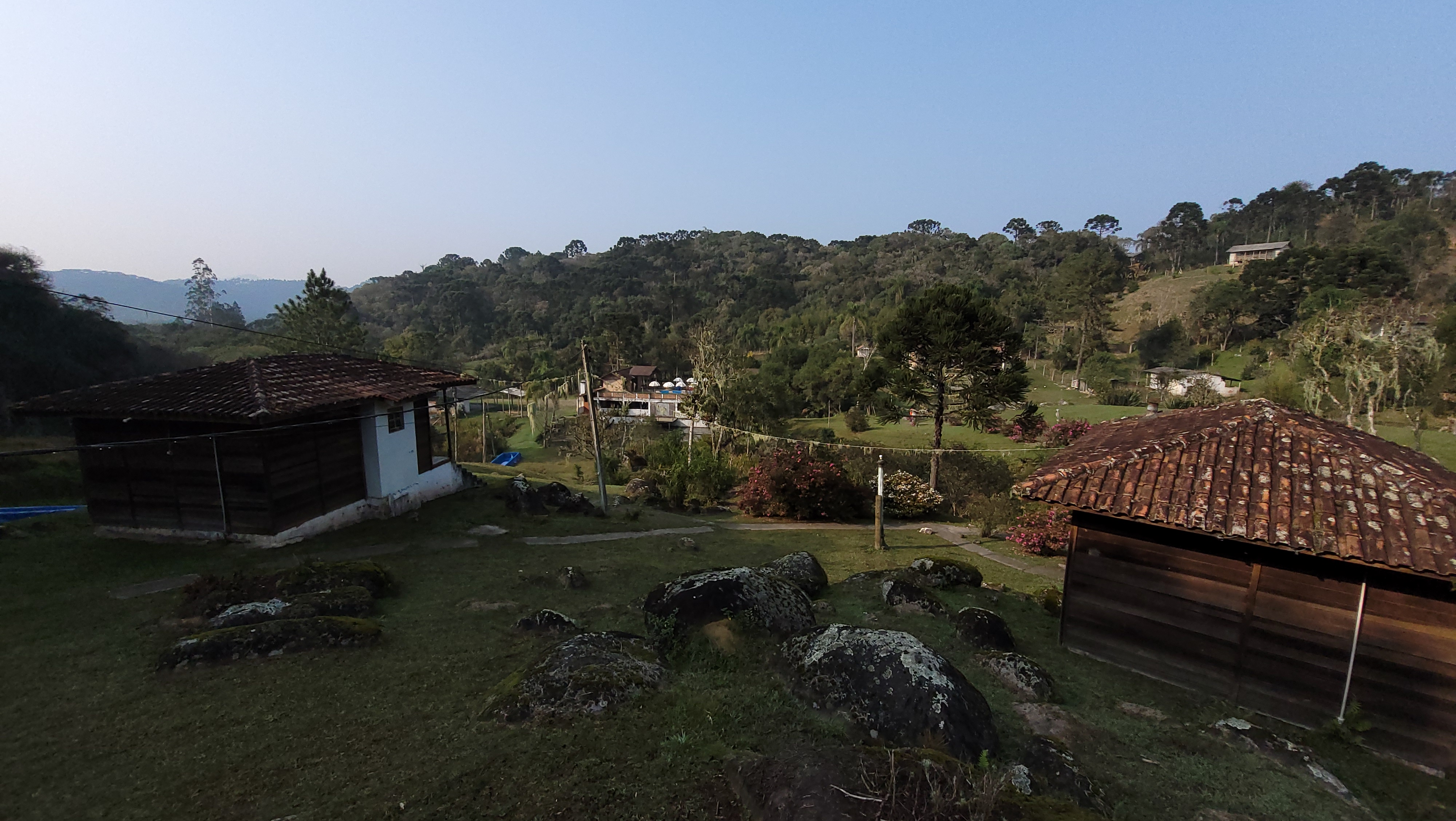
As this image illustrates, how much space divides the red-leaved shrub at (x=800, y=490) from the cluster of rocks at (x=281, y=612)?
1355 cm

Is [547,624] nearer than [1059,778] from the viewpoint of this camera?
No

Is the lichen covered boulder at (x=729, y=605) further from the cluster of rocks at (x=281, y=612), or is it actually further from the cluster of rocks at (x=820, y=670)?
the cluster of rocks at (x=281, y=612)

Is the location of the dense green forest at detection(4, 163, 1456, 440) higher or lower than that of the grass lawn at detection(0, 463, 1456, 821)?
higher

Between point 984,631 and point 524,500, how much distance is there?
1392 cm

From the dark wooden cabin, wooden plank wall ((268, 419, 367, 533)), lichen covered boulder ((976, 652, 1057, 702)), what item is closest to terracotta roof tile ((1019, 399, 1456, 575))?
the dark wooden cabin

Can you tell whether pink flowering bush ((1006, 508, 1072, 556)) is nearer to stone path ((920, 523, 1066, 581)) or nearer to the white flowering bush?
stone path ((920, 523, 1066, 581))

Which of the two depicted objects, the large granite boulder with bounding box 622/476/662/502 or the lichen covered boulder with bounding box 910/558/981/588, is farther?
the large granite boulder with bounding box 622/476/662/502

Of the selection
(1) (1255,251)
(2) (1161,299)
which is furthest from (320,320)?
(1) (1255,251)

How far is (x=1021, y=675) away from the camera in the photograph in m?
8.22

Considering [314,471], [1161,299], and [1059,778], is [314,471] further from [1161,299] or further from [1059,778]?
[1161,299]

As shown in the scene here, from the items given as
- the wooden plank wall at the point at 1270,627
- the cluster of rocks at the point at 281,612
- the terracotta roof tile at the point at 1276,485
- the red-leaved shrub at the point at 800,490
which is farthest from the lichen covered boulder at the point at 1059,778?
the red-leaved shrub at the point at 800,490

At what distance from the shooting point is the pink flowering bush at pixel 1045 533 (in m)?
18.2

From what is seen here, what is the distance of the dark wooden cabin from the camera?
7.55 meters

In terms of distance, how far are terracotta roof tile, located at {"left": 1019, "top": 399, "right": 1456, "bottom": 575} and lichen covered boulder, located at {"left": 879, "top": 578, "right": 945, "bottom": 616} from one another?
2.62 metres
